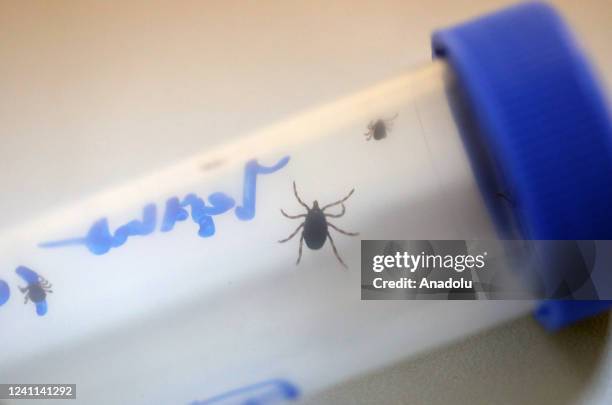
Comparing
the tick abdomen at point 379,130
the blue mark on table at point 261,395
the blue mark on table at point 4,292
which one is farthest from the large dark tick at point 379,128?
the blue mark on table at point 4,292

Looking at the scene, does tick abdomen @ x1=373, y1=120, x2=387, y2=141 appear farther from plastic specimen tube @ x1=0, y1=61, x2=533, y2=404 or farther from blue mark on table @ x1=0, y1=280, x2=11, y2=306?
blue mark on table @ x1=0, y1=280, x2=11, y2=306

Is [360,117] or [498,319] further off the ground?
[360,117]

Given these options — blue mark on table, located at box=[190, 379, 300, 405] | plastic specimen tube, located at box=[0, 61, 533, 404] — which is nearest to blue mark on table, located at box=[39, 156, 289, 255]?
plastic specimen tube, located at box=[0, 61, 533, 404]

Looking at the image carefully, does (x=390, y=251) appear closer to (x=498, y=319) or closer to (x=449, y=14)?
(x=498, y=319)

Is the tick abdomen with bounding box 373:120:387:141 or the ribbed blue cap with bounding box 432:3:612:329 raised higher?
the tick abdomen with bounding box 373:120:387:141

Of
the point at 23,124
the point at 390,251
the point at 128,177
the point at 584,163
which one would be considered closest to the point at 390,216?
the point at 390,251

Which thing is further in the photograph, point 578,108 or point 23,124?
point 23,124

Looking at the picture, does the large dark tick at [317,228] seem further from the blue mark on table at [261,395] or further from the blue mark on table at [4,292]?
the blue mark on table at [4,292]
